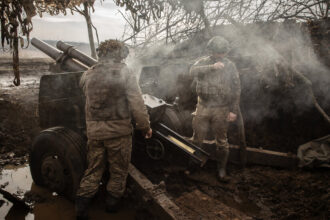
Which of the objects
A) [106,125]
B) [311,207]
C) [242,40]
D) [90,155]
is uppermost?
[242,40]

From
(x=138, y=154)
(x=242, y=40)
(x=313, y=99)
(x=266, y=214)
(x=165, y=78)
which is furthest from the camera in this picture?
(x=165, y=78)

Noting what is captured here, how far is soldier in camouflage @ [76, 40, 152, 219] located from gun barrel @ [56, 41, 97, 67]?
1.39m

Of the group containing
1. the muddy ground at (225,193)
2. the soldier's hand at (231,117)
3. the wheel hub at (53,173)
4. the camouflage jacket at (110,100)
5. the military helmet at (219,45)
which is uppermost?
the military helmet at (219,45)

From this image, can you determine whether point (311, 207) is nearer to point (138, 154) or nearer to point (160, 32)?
point (138, 154)

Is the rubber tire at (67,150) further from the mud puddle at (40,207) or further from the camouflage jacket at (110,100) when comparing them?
the camouflage jacket at (110,100)

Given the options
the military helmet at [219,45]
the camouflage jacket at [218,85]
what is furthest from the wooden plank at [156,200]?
the military helmet at [219,45]

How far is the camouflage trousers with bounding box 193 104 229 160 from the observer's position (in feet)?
12.2

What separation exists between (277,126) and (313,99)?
0.92 m

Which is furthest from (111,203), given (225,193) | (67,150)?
(225,193)

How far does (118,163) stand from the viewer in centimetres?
288

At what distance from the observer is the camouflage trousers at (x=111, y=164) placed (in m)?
2.77

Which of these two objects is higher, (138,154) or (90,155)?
(90,155)

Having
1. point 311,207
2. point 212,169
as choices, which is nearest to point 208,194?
point 212,169

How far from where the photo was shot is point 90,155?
9.28ft
